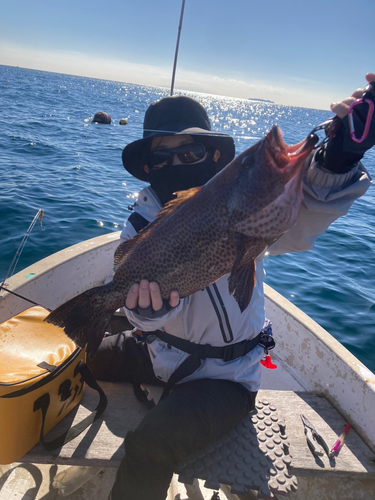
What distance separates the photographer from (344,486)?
316 cm

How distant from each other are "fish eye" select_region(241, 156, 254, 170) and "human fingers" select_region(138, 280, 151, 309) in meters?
1.09

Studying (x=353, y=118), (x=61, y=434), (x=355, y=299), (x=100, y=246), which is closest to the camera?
(x=353, y=118)

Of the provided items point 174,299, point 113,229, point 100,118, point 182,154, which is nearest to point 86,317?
point 174,299

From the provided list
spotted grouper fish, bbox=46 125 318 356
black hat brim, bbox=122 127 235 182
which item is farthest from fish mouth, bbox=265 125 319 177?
black hat brim, bbox=122 127 235 182

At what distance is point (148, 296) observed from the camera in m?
2.47

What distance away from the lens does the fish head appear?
203 cm

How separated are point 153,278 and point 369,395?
2576mm

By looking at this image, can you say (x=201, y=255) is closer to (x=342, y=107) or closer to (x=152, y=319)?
(x=152, y=319)

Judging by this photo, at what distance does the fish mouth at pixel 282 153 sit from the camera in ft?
6.45

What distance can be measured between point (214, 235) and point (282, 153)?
2.26 feet

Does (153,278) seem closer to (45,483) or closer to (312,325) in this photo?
(45,483)

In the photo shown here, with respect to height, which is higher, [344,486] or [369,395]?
[369,395]

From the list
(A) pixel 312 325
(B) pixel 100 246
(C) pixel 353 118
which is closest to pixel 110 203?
(B) pixel 100 246

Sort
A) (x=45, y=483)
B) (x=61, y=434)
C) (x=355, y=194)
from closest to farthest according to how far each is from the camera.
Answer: (x=355, y=194) → (x=61, y=434) → (x=45, y=483)
